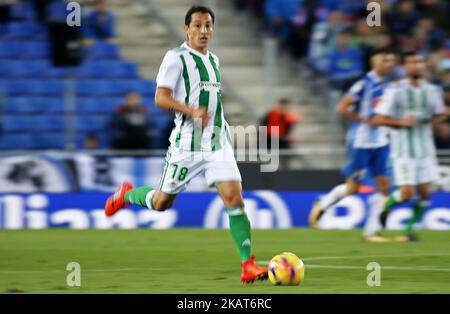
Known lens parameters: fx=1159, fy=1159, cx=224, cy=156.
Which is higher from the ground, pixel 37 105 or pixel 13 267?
pixel 37 105

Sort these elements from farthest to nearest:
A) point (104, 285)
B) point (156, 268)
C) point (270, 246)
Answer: point (270, 246), point (156, 268), point (104, 285)

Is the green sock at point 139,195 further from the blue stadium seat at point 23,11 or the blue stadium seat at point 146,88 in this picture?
the blue stadium seat at point 23,11

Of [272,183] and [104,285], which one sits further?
[272,183]

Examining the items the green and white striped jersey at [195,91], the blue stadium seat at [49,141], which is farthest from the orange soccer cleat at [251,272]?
the blue stadium seat at [49,141]

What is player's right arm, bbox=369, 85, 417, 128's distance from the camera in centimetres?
1404

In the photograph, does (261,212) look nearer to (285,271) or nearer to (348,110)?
(348,110)

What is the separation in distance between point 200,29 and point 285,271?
2135 millimetres

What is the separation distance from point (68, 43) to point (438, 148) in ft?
19.8

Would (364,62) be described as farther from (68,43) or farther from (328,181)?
(68,43)

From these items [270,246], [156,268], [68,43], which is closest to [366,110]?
[270,246]

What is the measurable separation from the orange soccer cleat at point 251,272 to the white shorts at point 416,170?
202 inches

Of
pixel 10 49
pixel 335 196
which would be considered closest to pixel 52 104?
pixel 10 49

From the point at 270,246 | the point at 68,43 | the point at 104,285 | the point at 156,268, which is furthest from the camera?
the point at 68,43

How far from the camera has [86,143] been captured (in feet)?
58.6
